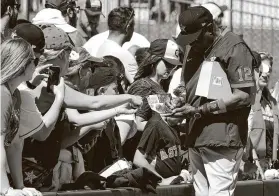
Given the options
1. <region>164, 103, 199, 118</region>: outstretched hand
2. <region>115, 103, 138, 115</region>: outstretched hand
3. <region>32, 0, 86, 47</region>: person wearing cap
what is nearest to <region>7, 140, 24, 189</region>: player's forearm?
<region>115, 103, 138, 115</region>: outstretched hand

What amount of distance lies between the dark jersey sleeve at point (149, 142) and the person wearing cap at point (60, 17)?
46.7 inches

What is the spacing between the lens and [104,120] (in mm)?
9734

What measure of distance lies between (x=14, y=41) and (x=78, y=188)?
7.36 ft

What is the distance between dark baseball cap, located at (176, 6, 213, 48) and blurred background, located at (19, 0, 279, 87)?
16.8 ft

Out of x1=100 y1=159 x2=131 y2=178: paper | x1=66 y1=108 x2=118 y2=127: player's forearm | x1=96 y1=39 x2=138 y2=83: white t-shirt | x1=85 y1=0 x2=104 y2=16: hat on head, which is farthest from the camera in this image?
x1=85 y1=0 x2=104 y2=16: hat on head

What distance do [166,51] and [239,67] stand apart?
1832 millimetres

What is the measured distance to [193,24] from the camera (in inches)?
390

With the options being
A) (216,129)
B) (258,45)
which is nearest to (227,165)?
(216,129)

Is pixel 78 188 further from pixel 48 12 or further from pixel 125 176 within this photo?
pixel 48 12

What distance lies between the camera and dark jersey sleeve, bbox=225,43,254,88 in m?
9.80

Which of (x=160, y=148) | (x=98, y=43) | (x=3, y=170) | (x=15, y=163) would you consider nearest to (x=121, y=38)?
(x=98, y=43)

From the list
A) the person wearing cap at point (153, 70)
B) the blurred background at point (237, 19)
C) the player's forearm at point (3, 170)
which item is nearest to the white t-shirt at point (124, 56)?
the person wearing cap at point (153, 70)

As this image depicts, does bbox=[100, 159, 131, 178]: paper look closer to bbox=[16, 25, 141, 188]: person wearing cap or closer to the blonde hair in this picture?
bbox=[16, 25, 141, 188]: person wearing cap

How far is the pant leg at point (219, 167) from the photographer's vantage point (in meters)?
9.98
